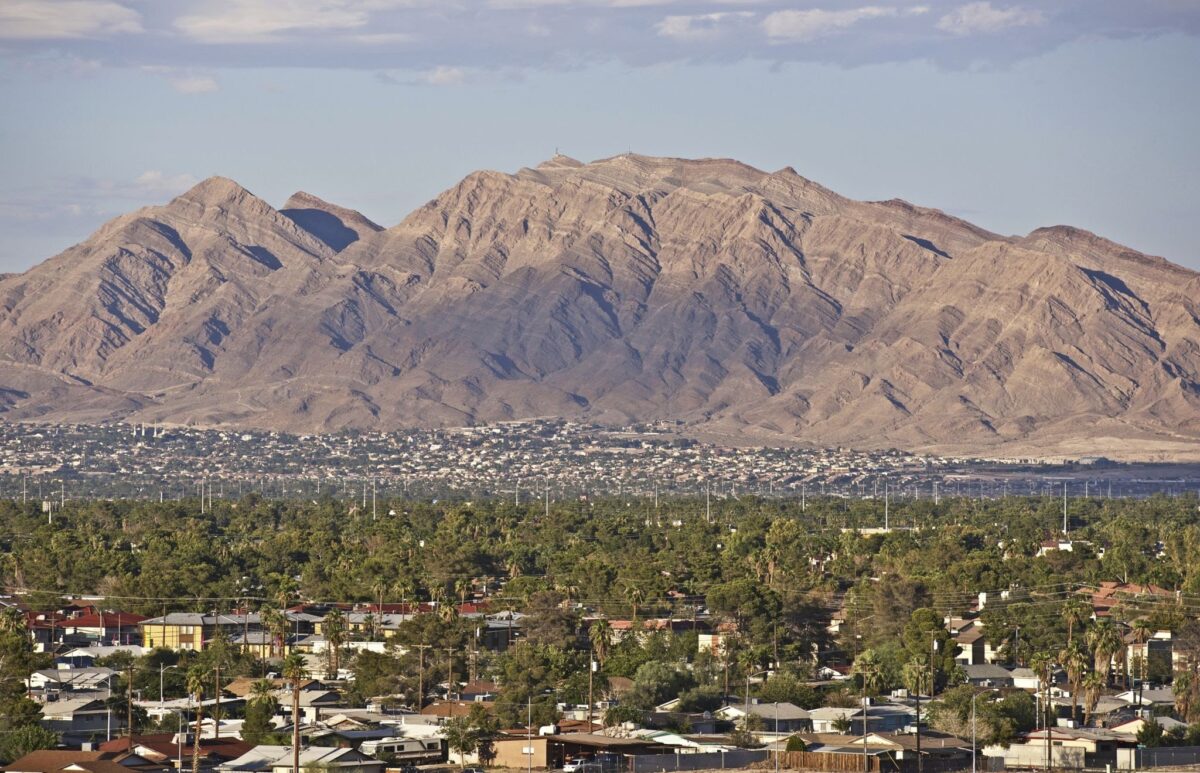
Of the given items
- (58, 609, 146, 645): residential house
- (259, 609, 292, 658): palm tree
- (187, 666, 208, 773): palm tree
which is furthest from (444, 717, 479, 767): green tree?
(58, 609, 146, 645): residential house

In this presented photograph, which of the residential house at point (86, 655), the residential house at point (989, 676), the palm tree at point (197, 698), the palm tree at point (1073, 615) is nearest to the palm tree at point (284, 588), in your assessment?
the residential house at point (86, 655)

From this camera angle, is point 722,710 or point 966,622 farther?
point 966,622

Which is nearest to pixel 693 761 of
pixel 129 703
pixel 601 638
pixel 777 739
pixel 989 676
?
pixel 777 739

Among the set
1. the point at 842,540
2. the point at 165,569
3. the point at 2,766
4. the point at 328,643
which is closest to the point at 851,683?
the point at 328,643

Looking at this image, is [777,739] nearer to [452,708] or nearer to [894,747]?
[894,747]

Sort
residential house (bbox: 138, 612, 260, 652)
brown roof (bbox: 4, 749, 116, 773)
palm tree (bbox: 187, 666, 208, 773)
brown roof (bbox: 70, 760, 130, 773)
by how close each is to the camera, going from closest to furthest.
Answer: brown roof (bbox: 70, 760, 130, 773)
brown roof (bbox: 4, 749, 116, 773)
palm tree (bbox: 187, 666, 208, 773)
residential house (bbox: 138, 612, 260, 652)

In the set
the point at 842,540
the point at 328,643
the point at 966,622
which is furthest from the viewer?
the point at 842,540

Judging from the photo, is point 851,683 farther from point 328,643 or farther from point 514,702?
point 328,643

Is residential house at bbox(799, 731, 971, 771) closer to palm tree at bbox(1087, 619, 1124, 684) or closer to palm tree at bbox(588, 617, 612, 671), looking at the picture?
palm tree at bbox(1087, 619, 1124, 684)
